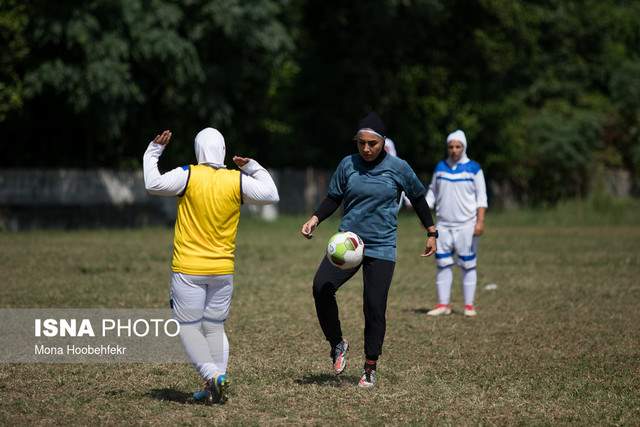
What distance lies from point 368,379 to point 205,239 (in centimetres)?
199

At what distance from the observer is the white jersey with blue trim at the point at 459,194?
1349 cm

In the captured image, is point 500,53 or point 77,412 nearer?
point 77,412

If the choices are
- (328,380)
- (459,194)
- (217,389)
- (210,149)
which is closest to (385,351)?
(328,380)

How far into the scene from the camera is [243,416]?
7590 mm

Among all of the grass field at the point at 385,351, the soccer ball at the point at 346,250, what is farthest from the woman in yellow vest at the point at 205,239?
the soccer ball at the point at 346,250

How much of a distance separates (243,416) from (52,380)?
2174mm

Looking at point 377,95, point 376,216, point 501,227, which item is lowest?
point 501,227

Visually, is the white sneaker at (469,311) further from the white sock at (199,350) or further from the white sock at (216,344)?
the white sock at (199,350)

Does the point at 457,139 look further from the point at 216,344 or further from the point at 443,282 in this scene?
the point at 216,344

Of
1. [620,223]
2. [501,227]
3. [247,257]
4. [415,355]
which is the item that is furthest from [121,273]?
[620,223]

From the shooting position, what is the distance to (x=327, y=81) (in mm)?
43375

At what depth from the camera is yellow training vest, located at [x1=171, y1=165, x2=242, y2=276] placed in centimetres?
776

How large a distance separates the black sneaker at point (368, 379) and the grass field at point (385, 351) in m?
0.10

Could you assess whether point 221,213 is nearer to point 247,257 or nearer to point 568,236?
point 247,257
